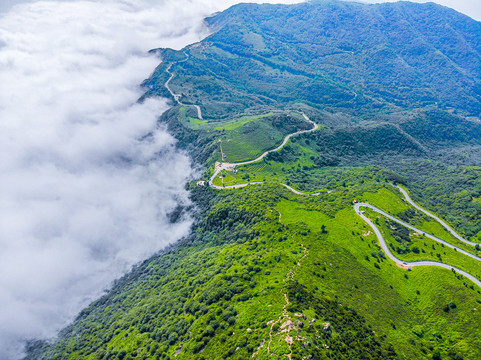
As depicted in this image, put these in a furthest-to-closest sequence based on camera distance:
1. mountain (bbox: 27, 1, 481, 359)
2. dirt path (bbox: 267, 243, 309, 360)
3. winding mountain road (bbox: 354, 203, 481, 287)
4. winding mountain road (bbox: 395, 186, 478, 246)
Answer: winding mountain road (bbox: 395, 186, 478, 246), winding mountain road (bbox: 354, 203, 481, 287), mountain (bbox: 27, 1, 481, 359), dirt path (bbox: 267, 243, 309, 360)

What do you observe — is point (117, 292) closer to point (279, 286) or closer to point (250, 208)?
point (250, 208)

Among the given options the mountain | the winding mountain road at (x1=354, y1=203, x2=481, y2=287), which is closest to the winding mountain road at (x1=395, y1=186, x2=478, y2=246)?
the mountain

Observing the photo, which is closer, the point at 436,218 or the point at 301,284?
the point at 301,284

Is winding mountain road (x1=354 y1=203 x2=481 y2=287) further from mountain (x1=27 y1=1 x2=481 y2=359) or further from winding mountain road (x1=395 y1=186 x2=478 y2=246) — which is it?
winding mountain road (x1=395 y1=186 x2=478 y2=246)

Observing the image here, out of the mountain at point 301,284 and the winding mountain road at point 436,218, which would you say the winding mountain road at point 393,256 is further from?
the winding mountain road at point 436,218

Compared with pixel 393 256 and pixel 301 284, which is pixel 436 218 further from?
pixel 301 284

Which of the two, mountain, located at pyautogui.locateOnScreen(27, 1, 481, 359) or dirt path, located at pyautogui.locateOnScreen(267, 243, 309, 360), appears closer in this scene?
dirt path, located at pyautogui.locateOnScreen(267, 243, 309, 360)

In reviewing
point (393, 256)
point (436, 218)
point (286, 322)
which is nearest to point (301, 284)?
point (286, 322)

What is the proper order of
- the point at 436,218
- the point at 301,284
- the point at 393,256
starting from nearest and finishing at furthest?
the point at 301,284, the point at 393,256, the point at 436,218

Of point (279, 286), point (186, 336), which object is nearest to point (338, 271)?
point (279, 286)

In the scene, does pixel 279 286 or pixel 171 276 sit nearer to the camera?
pixel 279 286

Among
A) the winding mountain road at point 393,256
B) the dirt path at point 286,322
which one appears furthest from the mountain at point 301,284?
the winding mountain road at point 393,256
